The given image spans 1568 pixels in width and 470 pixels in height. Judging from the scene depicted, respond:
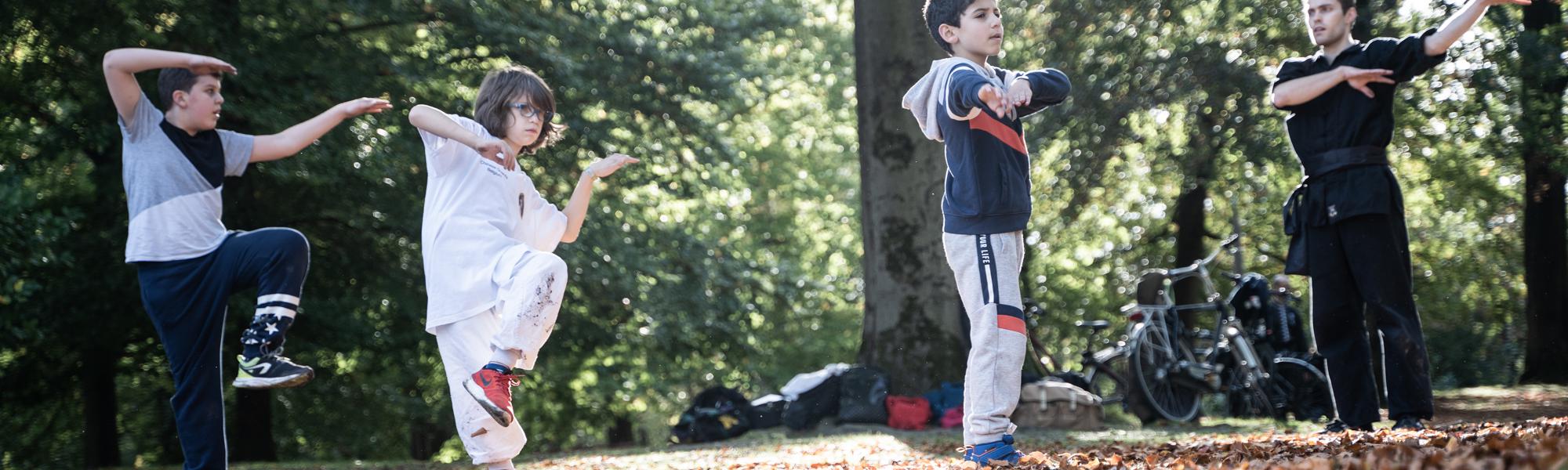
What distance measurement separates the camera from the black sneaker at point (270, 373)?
4977mm

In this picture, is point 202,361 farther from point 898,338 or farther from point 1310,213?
point 898,338

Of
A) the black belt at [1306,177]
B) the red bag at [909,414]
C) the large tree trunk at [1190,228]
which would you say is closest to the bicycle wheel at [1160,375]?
the red bag at [909,414]

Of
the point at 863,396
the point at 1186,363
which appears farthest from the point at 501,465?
the point at 1186,363

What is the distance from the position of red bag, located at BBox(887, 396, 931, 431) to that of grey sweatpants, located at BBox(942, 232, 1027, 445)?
5096 millimetres

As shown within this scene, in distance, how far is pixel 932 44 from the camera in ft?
34.9

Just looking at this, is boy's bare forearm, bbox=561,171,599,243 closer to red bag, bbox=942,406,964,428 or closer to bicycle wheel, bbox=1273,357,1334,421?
red bag, bbox=942,406,964,428

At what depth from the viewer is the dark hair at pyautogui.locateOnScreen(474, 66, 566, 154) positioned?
5.13 m

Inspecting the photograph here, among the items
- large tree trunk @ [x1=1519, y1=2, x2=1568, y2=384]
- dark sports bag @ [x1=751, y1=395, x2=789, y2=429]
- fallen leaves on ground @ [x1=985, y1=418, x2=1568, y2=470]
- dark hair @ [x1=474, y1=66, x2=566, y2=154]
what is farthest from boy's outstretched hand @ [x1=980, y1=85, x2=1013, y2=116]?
large tree trunk @ [x1=1519, y1=2, x2=1568, y2=384]

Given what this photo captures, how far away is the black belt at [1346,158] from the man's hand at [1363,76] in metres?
0.30

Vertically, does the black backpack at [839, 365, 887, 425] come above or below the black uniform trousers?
below

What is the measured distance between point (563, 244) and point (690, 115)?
280cm

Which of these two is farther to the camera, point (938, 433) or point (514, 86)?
point (938, 433)

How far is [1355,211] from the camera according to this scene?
583 cm

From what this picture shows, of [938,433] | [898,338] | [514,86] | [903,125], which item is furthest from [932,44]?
[514,86]
